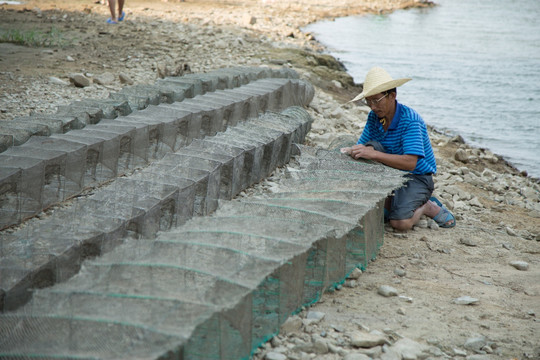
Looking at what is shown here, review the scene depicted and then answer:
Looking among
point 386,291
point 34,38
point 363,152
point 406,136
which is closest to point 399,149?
point 406,136

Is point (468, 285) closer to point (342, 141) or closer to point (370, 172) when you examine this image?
point (370, 172)

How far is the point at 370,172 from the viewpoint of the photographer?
186 inches

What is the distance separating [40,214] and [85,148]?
74 cm

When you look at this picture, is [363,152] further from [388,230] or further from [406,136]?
[388,230]

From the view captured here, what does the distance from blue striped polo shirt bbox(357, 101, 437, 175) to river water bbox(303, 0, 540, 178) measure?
4.63 m

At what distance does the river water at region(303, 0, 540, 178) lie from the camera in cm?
1094

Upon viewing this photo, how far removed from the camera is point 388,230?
16.5ft

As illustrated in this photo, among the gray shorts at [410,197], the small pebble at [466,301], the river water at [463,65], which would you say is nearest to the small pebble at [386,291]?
the small pebble at [466,301]

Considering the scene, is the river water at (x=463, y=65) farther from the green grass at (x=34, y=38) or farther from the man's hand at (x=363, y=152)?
the green grass at (x=34, y=38)

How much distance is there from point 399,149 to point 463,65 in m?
12.0

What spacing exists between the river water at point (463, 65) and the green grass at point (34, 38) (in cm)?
679

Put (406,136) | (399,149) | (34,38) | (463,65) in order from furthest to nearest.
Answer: (463,65), (34,38), (399,149), (406,136)

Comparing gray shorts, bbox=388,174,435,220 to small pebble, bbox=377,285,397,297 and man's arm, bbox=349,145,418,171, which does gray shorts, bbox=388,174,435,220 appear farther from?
small pebble, bbox=377,285,397,297

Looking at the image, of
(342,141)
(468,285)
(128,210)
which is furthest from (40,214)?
(468,285)
